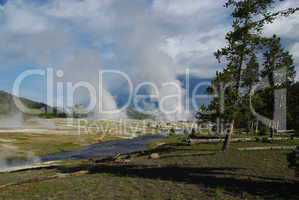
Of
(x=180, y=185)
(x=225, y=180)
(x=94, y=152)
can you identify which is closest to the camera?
(x=180, y=185)

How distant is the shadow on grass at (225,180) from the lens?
2145 cm

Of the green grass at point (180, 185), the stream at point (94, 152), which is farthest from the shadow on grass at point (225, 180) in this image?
the stream at point (94, 152)

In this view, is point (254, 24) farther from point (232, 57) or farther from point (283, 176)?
point (283, 176)

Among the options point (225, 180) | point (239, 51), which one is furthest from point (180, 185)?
point (239, 51)

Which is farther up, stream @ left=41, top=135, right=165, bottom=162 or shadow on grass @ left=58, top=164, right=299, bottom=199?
shadow on grass @ left=58, top=164, right=299, bottom=199

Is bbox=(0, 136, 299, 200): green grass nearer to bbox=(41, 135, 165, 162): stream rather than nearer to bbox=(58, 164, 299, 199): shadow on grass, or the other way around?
bbox=(58, 164, 299, 199): shadow on grass

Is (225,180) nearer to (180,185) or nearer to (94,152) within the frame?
(180,185)

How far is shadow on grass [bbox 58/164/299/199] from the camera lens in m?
21.5

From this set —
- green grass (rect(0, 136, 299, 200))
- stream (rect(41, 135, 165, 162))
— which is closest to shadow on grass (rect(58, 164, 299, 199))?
green grass (rect(0, 136, 299, 200))

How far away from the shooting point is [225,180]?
25.9 metres

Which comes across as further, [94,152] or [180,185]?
[94,152]

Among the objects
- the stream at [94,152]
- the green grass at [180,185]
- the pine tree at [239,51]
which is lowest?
the stream at [94,152]

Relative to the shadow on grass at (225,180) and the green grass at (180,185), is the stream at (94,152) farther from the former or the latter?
the green grass at (180,185)

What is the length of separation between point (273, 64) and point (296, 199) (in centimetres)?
6328
